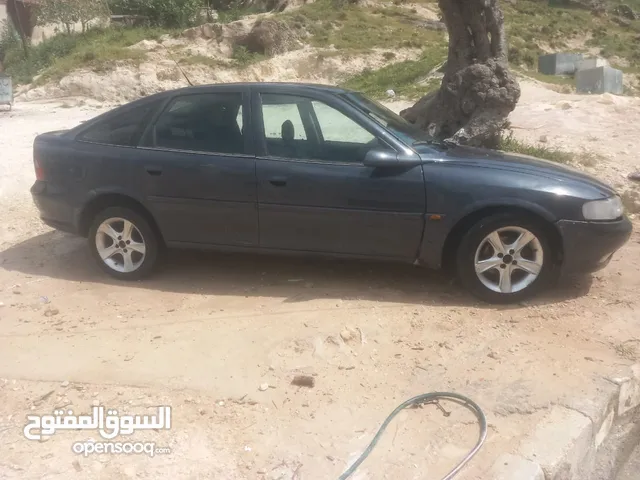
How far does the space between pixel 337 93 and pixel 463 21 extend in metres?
4.10

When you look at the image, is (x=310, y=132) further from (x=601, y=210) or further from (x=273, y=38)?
(x=273, y=38)

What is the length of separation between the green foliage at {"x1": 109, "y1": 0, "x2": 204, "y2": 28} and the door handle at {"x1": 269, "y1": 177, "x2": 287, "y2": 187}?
2313cm

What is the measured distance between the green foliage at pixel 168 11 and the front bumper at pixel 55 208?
2223 cm

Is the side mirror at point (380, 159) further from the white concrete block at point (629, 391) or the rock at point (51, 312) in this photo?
the rock at point (51, 312)

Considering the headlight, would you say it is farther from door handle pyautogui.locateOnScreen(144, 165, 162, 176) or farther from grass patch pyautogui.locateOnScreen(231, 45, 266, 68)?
grass patch pyautogui.locateOnScreen(231, 45, 266, 68)

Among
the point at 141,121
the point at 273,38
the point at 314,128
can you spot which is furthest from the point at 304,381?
the point at 273,38

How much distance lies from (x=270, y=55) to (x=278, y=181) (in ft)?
57.5

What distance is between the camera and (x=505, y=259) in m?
4.62

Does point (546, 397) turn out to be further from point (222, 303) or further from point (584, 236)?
point (222, 303)

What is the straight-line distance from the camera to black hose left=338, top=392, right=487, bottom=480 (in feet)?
9.85

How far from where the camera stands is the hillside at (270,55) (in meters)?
18.7

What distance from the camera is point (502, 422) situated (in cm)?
337

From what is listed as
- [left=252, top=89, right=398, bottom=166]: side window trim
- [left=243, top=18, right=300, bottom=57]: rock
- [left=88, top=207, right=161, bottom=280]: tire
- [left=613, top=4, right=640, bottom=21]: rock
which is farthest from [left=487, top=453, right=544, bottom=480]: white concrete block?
[left=613, top=4, right=640, bottom=21]: rock

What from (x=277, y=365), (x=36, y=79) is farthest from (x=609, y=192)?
(x=36, y=79)
